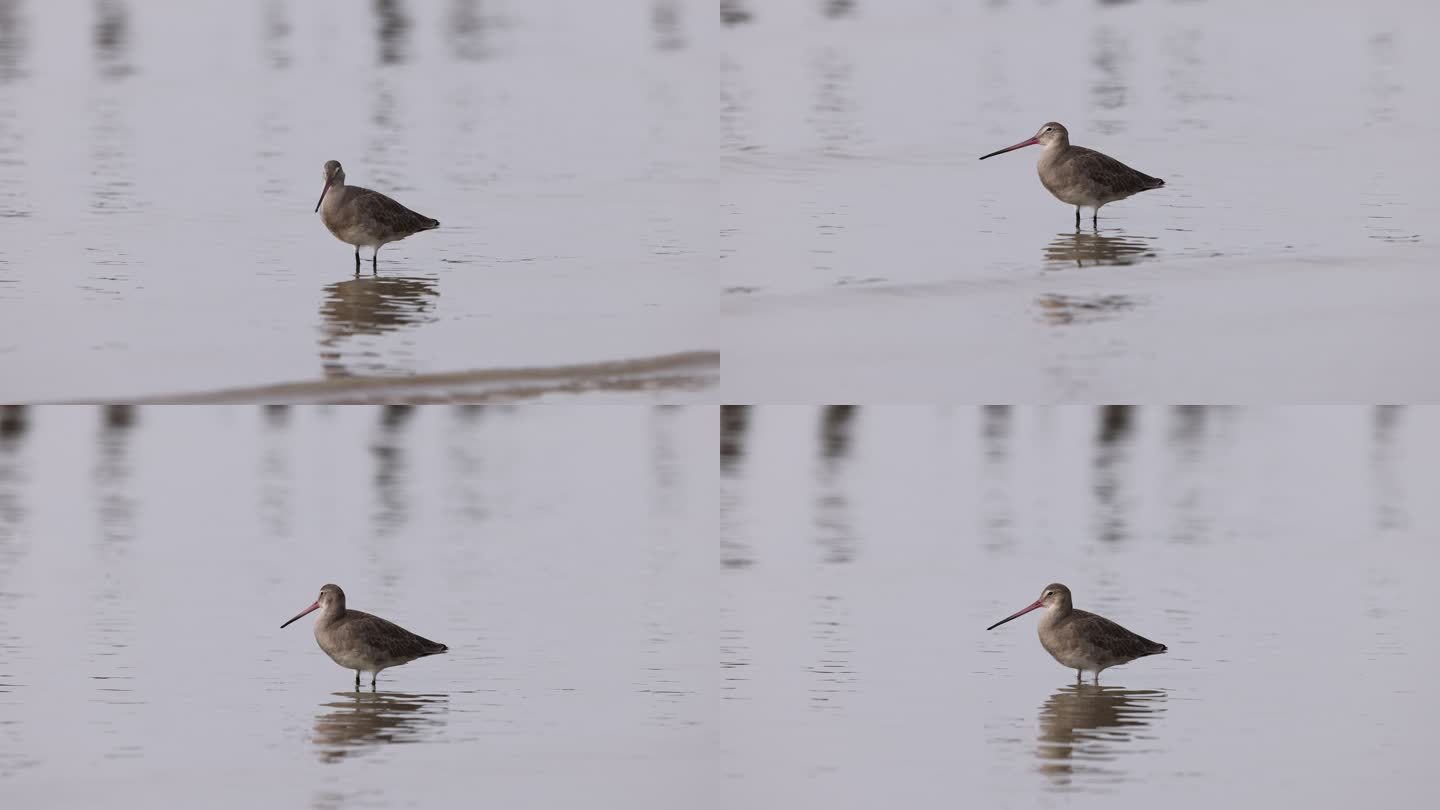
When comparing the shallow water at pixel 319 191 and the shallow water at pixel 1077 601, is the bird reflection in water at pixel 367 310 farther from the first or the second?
the shallow water at pixel 1077 601

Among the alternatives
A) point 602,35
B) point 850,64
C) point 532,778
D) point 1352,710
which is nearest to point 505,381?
point 532,778

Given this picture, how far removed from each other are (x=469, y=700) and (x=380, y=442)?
5.01 m

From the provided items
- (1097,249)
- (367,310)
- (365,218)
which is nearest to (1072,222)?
(1097,249)

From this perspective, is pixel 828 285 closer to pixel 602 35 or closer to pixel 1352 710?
pixel 1352 710

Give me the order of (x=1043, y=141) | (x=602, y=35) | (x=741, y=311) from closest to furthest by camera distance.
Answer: (x=741, y=311), (x=1043, y=141), (x=602, y=35)

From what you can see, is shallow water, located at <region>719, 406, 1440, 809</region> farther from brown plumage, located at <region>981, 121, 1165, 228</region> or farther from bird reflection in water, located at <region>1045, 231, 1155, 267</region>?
brown plumage, located at <region>981, 121, 1165, 228</region>

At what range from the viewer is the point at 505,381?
1038cm

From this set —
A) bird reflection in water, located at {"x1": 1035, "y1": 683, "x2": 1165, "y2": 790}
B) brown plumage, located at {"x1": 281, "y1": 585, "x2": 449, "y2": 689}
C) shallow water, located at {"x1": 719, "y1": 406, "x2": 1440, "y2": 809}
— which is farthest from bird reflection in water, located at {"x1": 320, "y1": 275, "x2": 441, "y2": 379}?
bird reflection in water, located at {"x1": 1035, "y1": 683, "x2": 1165, "y2": 790}

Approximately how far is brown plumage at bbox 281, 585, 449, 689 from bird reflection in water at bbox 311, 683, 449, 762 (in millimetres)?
216

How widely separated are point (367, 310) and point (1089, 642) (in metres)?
4.28

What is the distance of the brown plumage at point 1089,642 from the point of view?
10742mm

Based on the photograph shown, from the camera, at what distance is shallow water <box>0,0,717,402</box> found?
10.7m

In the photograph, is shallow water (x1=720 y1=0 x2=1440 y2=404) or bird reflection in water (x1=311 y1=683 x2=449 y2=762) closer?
bird reflection in water (x1=311 y1=683 x2=449 y2=762)

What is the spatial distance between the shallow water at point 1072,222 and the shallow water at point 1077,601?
1.49 metres
